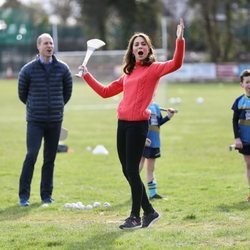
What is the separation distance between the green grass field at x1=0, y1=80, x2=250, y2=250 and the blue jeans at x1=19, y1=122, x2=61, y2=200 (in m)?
0.21

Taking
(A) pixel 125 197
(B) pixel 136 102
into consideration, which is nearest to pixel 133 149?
(B) pixel 136 102

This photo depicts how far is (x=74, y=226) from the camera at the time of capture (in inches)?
294

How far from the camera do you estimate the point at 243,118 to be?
9062 millimetres

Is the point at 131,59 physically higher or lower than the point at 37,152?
higher

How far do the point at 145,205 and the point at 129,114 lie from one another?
3.41 feet

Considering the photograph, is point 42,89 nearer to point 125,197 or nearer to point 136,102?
point 125,197

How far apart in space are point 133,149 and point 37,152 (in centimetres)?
237

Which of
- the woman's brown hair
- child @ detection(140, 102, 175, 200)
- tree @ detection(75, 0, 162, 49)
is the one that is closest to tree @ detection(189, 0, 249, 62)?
tree @ detection(75, 0, 162, 49)

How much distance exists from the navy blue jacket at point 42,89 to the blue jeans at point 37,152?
0.40 feet

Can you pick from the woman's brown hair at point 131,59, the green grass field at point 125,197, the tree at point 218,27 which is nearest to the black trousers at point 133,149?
the green grass field at point 125,197

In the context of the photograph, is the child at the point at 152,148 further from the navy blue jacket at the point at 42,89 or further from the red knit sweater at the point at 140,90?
the red knit sweater at the point at 140,90

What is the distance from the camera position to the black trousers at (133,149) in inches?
276

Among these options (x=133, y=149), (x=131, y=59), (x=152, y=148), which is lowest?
(x=152, y=148)

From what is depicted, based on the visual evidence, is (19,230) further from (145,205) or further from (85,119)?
(85,119)
